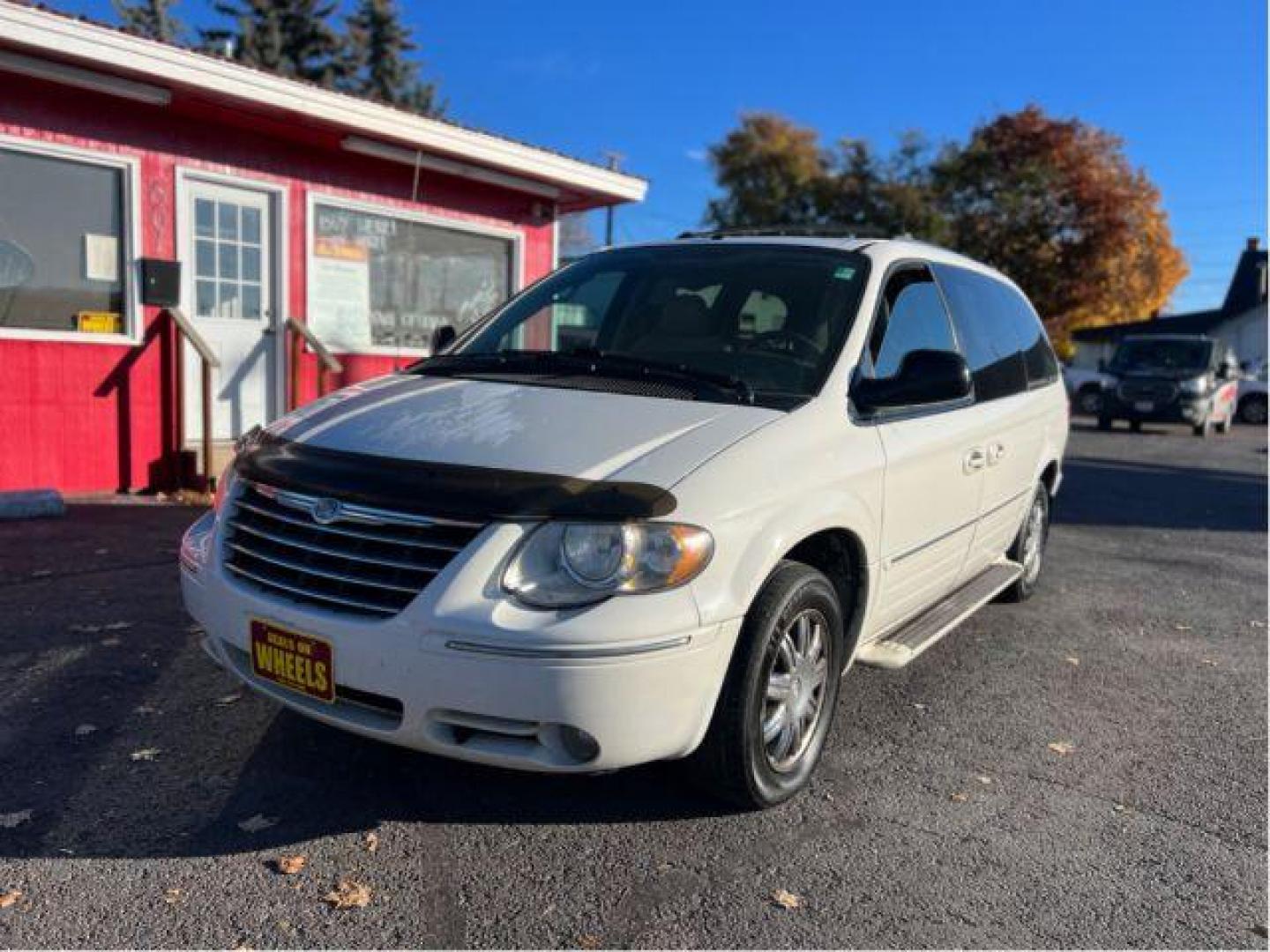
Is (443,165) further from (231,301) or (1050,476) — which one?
(1050,476)

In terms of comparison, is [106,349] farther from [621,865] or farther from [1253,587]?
[1253,587]

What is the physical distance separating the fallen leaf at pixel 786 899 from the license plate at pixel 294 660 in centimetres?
133

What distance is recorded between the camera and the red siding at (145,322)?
24.2 feet

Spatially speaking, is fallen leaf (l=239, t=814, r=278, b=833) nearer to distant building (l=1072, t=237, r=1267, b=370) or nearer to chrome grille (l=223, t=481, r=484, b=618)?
chrome grille (l=223, t=481, r=484, b=618)

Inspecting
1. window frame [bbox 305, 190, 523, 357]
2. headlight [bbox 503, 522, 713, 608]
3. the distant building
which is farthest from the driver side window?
the distant building

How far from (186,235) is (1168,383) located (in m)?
18.1

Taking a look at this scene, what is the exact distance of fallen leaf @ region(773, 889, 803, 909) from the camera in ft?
8.96

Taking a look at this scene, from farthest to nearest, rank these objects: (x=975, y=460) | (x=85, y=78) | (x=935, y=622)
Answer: (x=85, y=78) < (x=975, y=460) < (x=935, y=622)

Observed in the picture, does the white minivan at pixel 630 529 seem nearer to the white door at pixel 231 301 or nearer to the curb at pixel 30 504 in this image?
the curb at pixel 30 504

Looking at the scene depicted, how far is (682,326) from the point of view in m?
4.05

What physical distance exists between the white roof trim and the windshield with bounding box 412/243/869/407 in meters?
4.29

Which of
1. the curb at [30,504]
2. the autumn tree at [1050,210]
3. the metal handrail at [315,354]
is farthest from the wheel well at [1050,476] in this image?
the autumn tree at [1050,210]

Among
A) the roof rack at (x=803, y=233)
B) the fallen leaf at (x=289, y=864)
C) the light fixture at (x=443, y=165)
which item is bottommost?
the fallen leaf at (x=289, y=864)

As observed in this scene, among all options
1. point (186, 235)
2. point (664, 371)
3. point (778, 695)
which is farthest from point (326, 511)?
point (186, 235)
